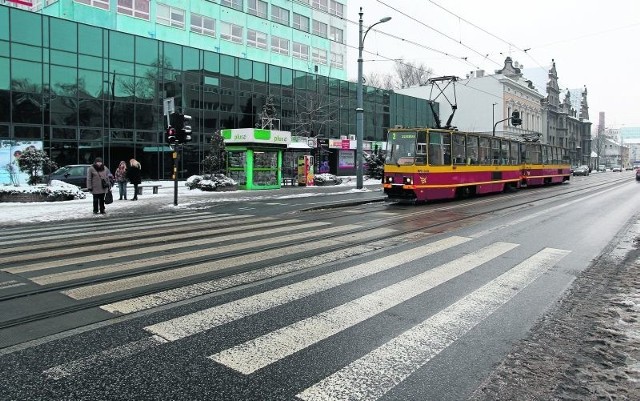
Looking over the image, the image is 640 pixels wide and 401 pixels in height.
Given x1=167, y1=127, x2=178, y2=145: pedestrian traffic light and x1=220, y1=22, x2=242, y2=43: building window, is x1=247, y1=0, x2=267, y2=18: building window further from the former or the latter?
x1=167, y1=127, x2=178, y2=145: pedestrian traffic light

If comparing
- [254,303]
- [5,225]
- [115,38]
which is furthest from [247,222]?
[115,38]

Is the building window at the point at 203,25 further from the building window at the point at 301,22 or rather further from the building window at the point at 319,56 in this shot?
the building window at the point at 319,56

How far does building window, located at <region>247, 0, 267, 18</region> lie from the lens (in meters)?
42.6

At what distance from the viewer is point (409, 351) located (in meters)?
4.15

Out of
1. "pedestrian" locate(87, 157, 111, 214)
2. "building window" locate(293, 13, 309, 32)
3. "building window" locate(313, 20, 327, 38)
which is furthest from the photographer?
"building window" locate(313, 20, 327, 38)

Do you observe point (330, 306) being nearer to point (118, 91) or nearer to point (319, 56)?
point (118, 91)

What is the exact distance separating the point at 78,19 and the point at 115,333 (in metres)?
32.9

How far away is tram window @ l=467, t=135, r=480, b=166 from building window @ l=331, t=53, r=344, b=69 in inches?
1264

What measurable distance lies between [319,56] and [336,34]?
174 inches

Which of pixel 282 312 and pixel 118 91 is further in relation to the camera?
pixel 118 91

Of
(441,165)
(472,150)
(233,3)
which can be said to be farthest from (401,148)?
(233,3)

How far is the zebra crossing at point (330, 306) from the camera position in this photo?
3.77 m

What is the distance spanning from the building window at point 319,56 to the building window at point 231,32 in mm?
9263

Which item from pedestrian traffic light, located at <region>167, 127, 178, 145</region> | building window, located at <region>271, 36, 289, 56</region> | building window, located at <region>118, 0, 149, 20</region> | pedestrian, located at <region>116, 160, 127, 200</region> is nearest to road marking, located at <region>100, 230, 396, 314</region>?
pedestrian traffic light, located at <region>167, 127, 178, 145</region>
